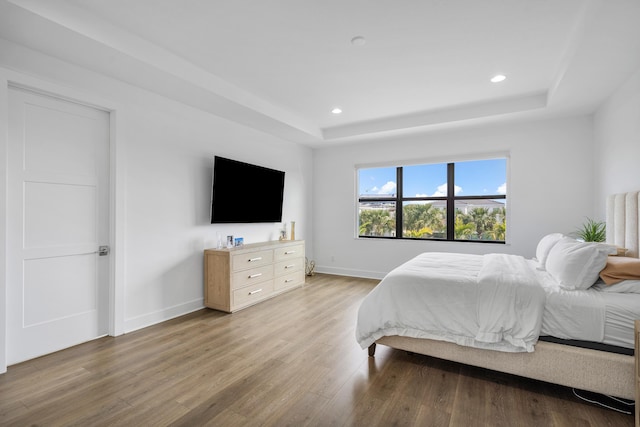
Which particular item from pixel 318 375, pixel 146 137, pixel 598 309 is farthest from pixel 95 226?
pixel 598 309

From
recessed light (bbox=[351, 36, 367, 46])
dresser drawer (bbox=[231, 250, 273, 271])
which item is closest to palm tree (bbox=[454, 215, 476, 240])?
dresser drawer (bbox=[231, 250, 273, 271])

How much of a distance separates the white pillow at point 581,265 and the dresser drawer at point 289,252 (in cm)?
324

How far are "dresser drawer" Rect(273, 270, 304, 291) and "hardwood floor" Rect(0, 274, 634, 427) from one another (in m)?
1.40

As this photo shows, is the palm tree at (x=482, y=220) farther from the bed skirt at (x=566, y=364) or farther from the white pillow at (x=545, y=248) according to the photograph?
the bed skirt at (x=566, y=364)

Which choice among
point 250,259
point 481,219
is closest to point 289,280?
point 250,259

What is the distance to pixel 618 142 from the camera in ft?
10.6

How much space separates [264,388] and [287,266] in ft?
8.53

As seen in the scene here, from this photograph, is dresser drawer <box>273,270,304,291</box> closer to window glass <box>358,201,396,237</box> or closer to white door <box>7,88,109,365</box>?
window glass <box>358,201,396,237</box>

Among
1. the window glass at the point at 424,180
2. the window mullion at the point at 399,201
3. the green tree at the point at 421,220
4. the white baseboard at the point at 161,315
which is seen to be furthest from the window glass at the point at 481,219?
the white baseboard at the point at 161,315

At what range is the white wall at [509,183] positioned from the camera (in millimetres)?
4121

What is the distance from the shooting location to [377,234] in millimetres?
5688

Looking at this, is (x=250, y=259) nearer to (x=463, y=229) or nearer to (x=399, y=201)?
(x=399, y=201)

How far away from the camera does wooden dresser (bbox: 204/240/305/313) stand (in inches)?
144

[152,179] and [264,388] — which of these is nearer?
[264,388]
